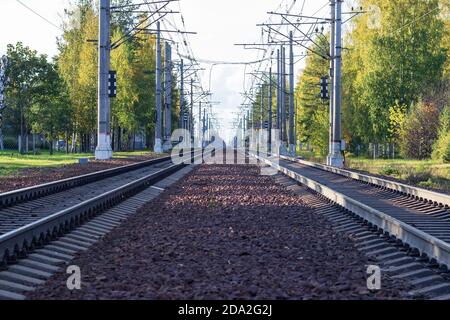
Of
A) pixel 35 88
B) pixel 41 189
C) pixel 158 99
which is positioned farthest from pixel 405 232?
pixel 35 88

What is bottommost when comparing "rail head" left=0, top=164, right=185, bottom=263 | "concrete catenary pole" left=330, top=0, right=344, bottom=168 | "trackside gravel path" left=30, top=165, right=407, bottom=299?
"trackside gravel path" left=30, top=165, right=407, bottom=299

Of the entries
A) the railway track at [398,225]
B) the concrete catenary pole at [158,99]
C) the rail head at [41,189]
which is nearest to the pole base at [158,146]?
the concrete catenary pole at [158,99]

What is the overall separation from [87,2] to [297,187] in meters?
68.7

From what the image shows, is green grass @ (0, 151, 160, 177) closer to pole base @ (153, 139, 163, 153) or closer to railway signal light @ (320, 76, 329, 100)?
pole base @ (153, 139, 163, 153)

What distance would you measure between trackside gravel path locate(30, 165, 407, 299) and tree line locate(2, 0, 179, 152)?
118 feet

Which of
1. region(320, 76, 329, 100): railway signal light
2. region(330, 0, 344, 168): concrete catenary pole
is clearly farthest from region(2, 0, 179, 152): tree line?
region(330, 0, 344, 168): concrete catenary pole

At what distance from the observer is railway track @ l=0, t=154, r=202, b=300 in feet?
23.8

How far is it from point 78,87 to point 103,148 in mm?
31599

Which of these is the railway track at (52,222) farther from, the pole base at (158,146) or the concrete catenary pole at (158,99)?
the pole base at (158,146)

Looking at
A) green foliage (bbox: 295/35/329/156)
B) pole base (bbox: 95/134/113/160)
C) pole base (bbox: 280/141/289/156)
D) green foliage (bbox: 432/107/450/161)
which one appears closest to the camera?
pole base (bbox: 95/134/113/160)

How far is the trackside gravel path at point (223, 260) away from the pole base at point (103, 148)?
73.5 feet

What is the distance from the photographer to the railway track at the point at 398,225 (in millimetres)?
7223
